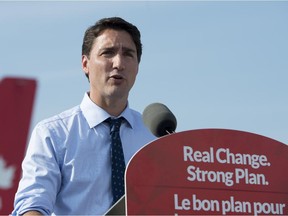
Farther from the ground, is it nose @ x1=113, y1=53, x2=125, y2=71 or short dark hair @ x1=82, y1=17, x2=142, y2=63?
short dark hair @ x1=82, y1=17, x2=142, y2=63

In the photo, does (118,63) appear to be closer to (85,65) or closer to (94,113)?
(94,113)

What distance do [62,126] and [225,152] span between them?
1.11 m

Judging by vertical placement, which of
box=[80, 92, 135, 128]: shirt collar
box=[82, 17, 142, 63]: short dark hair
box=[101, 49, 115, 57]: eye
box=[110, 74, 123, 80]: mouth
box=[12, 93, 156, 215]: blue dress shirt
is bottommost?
box=[12, 93, 156, 215]: blue dress shirt

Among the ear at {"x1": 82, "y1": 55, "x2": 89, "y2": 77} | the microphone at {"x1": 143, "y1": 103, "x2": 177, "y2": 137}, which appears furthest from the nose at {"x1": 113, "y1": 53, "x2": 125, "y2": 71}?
the microphone at {"x1": 143, "y1": 103, "x2": 177, "y2": 137}

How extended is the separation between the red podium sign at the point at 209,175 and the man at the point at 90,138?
72 centimetres

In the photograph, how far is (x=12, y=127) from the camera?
11.6 feet

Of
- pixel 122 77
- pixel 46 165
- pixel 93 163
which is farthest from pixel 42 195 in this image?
pixel 122 77

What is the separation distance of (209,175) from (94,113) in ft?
3.74

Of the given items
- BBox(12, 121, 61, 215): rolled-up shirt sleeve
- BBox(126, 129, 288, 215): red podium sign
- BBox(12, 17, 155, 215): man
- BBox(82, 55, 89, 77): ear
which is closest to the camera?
BBox(126, 129, 288, 215): red podium sign

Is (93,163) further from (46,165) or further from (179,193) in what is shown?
(179,193)

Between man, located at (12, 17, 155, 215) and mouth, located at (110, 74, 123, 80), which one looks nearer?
man, located at (12, 17, 155, 215)

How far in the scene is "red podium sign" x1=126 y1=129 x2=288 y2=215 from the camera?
7.28ft

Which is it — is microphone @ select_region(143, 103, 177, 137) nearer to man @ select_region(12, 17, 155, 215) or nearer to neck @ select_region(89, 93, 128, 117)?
man @ select_region(12, 17, 155, 215)

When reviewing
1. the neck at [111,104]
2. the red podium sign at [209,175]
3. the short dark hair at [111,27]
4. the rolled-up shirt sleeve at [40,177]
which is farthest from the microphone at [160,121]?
the short dark hair at [111,27]
